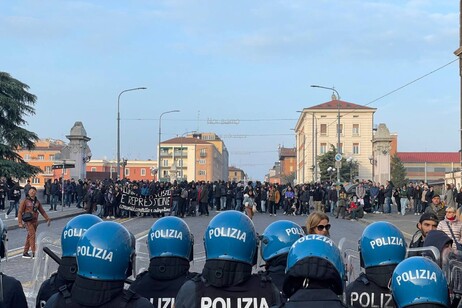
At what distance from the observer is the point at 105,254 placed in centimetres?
368

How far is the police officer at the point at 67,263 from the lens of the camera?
4.77 m

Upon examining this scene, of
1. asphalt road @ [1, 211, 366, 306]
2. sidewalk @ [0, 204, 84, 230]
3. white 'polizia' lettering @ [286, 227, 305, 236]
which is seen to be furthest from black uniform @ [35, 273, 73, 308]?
sidewalk @ [0, 204, 84, 230]

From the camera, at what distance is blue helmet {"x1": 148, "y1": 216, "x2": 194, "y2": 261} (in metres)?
5.05

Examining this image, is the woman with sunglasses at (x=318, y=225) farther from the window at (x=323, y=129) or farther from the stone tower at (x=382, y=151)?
the window at (x=323, y=129)

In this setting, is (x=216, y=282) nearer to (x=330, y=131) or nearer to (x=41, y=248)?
(x=41, y=248)

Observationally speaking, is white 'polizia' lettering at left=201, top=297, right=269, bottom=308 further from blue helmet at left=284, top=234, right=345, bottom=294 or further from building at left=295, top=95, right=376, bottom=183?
building at left=295, top=95, right=376, bottom=183

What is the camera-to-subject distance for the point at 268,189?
3878cm

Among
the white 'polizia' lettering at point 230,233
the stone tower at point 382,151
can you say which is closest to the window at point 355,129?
the stone tower at point 382,151

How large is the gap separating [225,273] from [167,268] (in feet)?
3.39

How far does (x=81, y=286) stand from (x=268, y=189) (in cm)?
3530

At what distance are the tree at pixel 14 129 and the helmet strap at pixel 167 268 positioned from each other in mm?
39090

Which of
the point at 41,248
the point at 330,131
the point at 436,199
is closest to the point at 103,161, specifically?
the point at 330,131

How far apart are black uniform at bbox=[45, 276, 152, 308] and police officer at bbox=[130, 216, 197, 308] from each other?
1.12 m

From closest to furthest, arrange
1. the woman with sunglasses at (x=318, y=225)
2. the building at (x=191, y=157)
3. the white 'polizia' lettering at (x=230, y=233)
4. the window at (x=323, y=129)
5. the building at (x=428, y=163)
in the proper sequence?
the white 'polizia' lettering at (x=230, y=233) → the woman with sunglasses at (x=318, y=225) → the window at (x=323, y=129) → the building at (x=428, y=163) → the building at (x=191, y=157)
